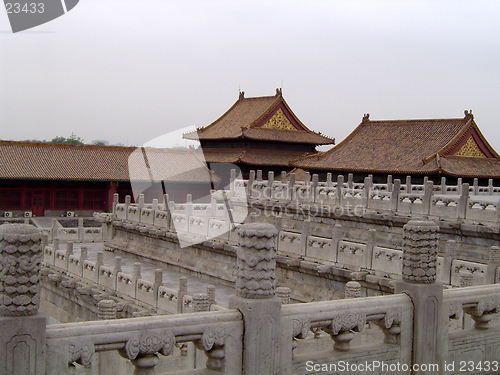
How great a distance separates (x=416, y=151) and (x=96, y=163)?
70.6 feet

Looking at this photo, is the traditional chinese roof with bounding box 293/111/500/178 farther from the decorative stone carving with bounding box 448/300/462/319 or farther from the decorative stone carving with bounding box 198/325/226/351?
the decorative stone carving with bounding box 198/325/226/351

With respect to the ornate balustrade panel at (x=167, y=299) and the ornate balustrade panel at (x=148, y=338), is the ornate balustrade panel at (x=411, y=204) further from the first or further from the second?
the ornate balustrade panel at (x=148, y=338)

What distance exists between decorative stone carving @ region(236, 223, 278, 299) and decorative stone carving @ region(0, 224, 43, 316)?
1.85 m

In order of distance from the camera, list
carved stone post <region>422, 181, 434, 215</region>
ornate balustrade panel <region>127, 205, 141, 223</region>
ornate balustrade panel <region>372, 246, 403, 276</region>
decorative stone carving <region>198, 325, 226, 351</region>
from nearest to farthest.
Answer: decorative stone carving <region>198, 325, 226, 351</region> → ornate balustrade panel <region>372, 246, 403, 276</region> → carved stone post <region>422, 181, 434, 215</region> → ornate balustrade panel <region>127, 205, 141, 223</region>

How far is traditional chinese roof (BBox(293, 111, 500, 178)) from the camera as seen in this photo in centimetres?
2778

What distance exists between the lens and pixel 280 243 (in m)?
16.2

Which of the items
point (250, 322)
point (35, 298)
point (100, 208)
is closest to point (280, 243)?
point (250, 322)

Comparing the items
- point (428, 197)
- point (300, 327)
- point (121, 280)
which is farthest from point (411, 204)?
point (300, 327)

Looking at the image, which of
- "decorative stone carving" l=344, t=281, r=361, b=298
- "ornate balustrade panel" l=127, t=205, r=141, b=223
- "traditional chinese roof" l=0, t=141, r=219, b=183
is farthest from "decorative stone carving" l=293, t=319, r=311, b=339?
"traditional chinese roof" l=0, t=141, r=219, b=183

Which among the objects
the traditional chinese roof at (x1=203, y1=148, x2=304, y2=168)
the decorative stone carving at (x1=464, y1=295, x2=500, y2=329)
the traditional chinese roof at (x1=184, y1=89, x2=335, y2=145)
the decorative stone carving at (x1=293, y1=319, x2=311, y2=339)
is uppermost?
the traditional chinese roof at (x1=184, y1=89, x2=335, y2=145)

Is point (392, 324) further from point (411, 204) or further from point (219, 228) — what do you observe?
point (219, 228)

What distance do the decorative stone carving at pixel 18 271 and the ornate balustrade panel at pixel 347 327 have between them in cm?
232

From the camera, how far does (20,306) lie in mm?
4348

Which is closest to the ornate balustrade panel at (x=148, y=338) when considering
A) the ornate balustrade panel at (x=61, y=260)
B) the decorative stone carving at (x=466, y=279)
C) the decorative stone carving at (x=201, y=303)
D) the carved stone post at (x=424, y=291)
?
the carved stone post at (x=424, y=291)
